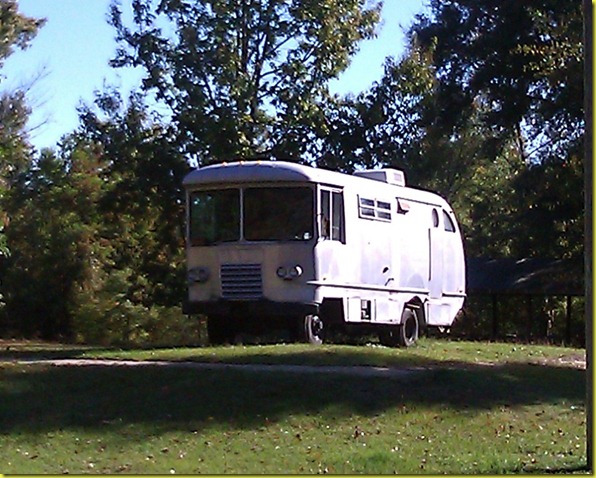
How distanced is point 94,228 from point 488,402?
80.6ft

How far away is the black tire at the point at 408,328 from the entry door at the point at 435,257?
3.56 feet

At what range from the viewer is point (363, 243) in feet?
71.7

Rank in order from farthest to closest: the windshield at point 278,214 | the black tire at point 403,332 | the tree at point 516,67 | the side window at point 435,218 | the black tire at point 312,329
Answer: the side window at point 435,218
the tree at point 516,67
the black tire at point 403,332
the black tire at point 312,329
the windshield at point 278,214

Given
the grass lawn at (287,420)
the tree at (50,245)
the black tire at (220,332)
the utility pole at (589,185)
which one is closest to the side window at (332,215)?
the black tire at (220,332)

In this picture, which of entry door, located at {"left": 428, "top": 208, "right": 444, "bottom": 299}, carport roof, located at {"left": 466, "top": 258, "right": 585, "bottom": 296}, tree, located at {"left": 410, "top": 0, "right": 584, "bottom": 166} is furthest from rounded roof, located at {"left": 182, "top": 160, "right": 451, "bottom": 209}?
carport roof, located at {"left": 466, "top": 258, "right": 585, "bottom": 296}

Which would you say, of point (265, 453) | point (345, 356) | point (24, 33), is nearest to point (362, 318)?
point (345, 356)

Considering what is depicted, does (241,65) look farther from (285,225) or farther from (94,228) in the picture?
(285,225)

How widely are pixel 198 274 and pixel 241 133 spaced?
1040 centimetres

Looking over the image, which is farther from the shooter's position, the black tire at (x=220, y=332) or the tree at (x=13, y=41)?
the tree at (x=13, y=41)

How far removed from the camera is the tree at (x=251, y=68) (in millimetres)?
31094

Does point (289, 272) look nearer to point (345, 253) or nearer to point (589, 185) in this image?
point (345, 253)

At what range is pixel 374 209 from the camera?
73.5ft

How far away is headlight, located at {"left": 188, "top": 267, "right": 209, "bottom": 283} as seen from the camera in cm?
2097

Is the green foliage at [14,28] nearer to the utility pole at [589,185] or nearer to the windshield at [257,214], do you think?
the windshield at [257,214]
